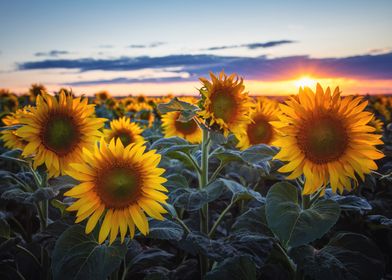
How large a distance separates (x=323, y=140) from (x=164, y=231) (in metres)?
1.21

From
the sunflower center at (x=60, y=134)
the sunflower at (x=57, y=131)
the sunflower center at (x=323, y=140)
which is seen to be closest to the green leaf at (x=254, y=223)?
the sunflower center at (x=323, y=140)

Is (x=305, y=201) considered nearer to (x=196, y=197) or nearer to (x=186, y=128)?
(x=196, y=197)

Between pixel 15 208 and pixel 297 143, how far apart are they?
14.0ft

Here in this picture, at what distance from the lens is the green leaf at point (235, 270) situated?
2.34m

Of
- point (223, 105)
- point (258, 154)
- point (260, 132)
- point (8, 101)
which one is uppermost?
point (223, 105)

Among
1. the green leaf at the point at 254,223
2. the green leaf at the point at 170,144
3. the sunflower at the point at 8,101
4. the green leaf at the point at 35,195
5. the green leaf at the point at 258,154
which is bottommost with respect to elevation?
the sunflower at the point at 8,101

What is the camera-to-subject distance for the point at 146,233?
7.73 ft

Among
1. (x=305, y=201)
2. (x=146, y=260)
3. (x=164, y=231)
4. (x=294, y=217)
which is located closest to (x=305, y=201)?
(x=305, y=201)

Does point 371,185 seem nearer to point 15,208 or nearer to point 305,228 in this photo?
point 305,228

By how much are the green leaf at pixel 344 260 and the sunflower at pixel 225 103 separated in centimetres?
118

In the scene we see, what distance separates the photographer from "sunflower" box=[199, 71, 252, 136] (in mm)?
3045

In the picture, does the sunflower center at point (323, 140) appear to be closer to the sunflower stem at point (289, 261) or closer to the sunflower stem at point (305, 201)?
the sunflower stem at point (305, 201)

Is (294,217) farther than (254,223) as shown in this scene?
No

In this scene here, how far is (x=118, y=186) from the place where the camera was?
93.2 inches
